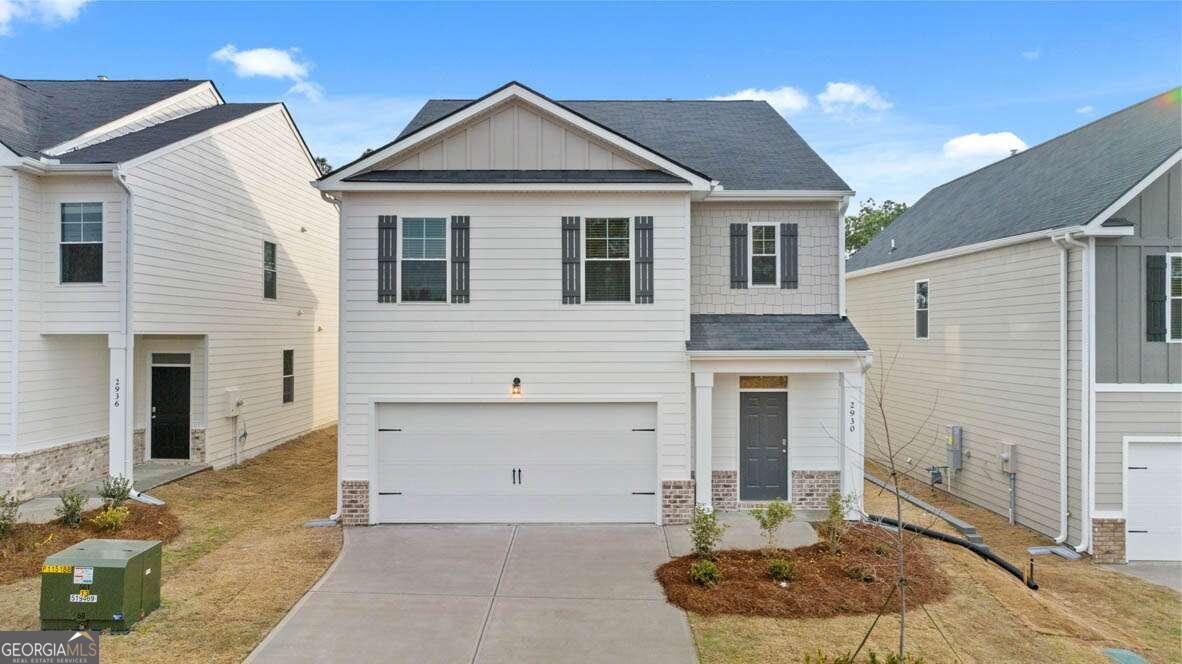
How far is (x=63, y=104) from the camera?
13.7 m

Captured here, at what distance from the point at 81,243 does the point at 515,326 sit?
8215 millimetres

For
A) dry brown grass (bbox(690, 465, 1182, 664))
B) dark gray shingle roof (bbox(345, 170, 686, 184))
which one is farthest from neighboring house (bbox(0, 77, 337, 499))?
dry brown grass (bbox(690, 465, 1182, 664))

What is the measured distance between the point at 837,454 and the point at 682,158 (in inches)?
244

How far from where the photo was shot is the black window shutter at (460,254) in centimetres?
1049

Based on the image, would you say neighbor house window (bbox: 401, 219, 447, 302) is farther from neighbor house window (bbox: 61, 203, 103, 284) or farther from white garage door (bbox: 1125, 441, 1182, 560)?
white garage door (bbox: 1125, 441, 1182, 560)

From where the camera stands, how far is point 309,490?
42.3ft

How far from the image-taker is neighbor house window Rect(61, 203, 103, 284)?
1167cm

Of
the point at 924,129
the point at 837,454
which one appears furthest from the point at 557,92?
the point at 924,129

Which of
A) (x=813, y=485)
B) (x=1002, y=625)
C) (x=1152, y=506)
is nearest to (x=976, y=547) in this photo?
(x=813, y=485)

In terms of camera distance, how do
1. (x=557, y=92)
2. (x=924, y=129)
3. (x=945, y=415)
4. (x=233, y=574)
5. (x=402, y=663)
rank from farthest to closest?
(x=924, y=129) → (x=557, y=92) → (x=945, y=415) → (x=233, y=574) → (x=402, y=663)

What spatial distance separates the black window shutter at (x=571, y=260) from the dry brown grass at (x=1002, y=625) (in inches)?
209

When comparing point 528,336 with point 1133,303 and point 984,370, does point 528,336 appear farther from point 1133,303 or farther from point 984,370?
point 1133,303

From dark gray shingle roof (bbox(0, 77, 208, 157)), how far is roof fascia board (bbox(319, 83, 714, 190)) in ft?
20.0

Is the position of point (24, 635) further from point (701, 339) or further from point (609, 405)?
point (701, 339)
